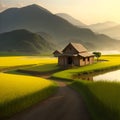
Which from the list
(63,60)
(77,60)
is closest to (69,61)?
(63,60)

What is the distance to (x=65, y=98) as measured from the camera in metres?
31.7

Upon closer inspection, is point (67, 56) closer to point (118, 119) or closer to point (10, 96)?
point (10, 96)

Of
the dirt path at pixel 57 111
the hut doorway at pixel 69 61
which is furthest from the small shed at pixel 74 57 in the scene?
the dirt path at pixel 57 111

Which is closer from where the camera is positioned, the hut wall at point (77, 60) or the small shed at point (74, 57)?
the hut wall at point (77, 60)

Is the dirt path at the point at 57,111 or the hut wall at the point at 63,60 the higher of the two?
the hut wall at the point at 63,60

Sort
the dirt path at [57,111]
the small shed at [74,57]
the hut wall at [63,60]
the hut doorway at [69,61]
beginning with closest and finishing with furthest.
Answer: the dirt path at [57,111]
the small shed at [74,57]
the hut wall at [63,60]
the hut doorway at [69,61]

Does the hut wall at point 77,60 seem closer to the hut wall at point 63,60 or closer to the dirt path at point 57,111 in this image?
the hut wall at point 63,60

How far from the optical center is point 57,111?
81.8 ft

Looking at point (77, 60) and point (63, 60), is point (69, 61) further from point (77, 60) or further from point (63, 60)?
point (77, 60)

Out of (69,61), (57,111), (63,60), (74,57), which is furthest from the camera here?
(69,61)

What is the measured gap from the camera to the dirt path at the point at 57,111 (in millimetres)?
23234

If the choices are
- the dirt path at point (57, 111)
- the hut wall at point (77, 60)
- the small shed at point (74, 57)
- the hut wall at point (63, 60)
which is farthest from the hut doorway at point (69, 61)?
the dirt path at point (57, 111)

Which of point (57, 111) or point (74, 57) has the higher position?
point (74, 57)

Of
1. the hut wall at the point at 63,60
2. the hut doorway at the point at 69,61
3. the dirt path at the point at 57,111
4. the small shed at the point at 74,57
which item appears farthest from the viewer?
the hut doorway at the point at 69,61
